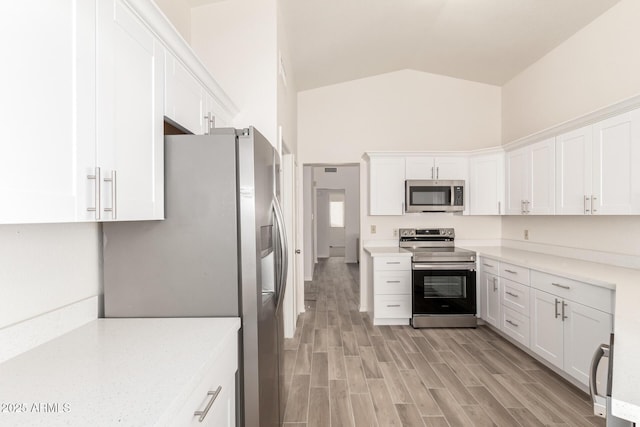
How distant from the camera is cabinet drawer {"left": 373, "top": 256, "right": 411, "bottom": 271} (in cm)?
394

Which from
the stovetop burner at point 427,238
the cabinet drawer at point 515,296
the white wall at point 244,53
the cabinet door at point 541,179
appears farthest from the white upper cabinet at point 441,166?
the white wall at point 244,53

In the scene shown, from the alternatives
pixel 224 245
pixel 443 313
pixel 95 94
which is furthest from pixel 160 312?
pixel 443 313

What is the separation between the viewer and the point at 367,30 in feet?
11.2

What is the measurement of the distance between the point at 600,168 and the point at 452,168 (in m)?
1.79

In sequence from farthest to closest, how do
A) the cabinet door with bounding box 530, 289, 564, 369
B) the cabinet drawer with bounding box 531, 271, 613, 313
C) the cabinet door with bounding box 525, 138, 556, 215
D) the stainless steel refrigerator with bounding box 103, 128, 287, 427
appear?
1. the cabinet door with bounding box 525, 138, 556, 215
2. the cabinet door with bounding box 530, 289, 564, 369
3. the cabinet drawer with bounding box 531, 271, 613, 313
4. the stainless steel refrigerator with bounding box 103, 128, 287, 427

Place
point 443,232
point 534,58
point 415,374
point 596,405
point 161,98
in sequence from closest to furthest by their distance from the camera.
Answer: point 596,405 < point 161,98 < point 415,374 < point 534,58 < point 443,232

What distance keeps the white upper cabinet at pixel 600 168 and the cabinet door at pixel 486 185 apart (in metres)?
1.02

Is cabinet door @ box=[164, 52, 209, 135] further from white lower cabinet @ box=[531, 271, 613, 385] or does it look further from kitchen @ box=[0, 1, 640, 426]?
white lower cabinet @ box=[531, 271, 613, 385]

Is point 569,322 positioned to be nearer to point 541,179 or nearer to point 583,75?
point 541,179

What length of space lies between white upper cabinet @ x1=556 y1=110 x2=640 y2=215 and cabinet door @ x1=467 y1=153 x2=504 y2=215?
3.34ft

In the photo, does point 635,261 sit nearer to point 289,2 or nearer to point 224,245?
point 224,245

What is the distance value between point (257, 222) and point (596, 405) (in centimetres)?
127

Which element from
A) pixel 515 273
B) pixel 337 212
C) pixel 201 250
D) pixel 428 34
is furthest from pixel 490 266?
pixel 337 212

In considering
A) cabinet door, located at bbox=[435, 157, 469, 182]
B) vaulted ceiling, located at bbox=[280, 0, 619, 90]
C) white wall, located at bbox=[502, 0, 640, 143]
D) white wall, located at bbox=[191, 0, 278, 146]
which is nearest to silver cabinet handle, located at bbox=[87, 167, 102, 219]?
white wall, located at bbox=[191, 0, 278, 146]
